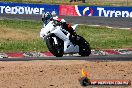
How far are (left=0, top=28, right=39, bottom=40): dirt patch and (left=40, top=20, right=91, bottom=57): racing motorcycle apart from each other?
10.4 meters

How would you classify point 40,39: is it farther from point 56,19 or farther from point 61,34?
point 56,19

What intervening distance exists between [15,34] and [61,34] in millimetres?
12371

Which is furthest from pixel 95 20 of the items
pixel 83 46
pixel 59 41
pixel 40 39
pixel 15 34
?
pixel 59 41

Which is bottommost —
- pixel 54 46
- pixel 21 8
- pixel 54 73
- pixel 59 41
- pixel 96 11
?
pixel 54 73

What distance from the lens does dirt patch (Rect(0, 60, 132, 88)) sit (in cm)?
1166

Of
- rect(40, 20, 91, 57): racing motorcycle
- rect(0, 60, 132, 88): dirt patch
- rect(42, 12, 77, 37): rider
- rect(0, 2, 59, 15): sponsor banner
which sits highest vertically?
rect(0, 2, 59, 15): sponsor banner

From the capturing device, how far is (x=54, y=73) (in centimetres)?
1328

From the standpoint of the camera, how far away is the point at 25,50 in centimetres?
2150

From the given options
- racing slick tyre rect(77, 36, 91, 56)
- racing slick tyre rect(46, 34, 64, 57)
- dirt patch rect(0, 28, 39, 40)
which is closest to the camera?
racing slick tyre rect(46, 34, 64, 57)

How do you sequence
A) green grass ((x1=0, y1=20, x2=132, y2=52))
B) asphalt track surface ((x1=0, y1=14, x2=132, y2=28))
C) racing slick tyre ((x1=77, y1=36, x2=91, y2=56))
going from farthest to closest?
asphalt track surface ((x1=0, y1=14, x2=132, y2=28))
green grass ((x1=0, y1=20, x2=132, y2=52))
racing slick tyre ((x1=77, y1=36, x2=91, y2=56))

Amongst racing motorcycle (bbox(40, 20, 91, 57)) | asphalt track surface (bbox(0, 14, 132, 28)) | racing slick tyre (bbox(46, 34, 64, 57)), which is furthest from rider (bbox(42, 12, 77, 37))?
asphalt track surface (bbox(0, 14, 132, 28))

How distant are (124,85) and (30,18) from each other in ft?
109

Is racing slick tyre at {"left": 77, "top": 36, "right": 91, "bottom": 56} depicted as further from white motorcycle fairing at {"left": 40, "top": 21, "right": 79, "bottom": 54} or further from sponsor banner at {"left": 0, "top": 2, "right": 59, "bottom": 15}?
sponsor banner at {"left": 0, "top": 2, "right": 59, "bottom": 15}

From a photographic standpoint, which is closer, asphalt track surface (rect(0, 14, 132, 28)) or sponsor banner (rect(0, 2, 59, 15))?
asphalt track surface (rect(0, 14, 132, 28))
